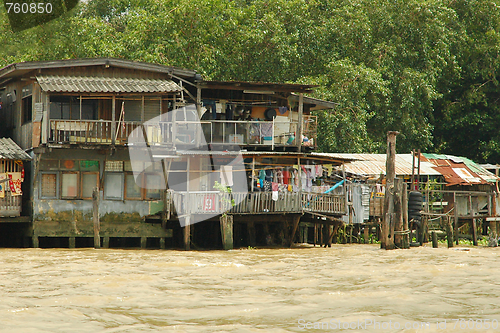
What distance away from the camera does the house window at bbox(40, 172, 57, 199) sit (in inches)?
834

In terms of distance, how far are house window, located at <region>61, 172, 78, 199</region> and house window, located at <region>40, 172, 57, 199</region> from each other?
25cm

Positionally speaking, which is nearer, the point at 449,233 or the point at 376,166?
the point at 449,233

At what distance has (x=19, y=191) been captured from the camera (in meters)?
20.9

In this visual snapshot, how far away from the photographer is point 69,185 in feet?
70.5

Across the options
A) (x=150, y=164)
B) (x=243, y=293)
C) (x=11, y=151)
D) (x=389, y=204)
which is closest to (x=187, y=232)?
(x=150, y=164)

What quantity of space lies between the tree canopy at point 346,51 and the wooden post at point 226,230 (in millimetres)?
10756

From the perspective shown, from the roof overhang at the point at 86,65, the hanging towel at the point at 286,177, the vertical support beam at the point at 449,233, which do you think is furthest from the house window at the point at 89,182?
the vertical support beam at the point at 449,233

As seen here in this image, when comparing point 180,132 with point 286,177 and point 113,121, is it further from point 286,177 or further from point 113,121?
point 286,177

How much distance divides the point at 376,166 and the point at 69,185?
43.3ft

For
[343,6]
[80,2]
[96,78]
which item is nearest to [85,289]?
[96,78]

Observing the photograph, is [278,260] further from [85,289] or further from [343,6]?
[343,6]

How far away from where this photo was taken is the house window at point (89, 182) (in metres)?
21.6

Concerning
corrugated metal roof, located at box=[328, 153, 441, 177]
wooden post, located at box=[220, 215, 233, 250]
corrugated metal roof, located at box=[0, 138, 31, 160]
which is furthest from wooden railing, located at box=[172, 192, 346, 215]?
corrugated metal roof, located at box=[328, 153, 441, 177]

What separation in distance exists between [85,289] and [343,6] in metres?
25.8
